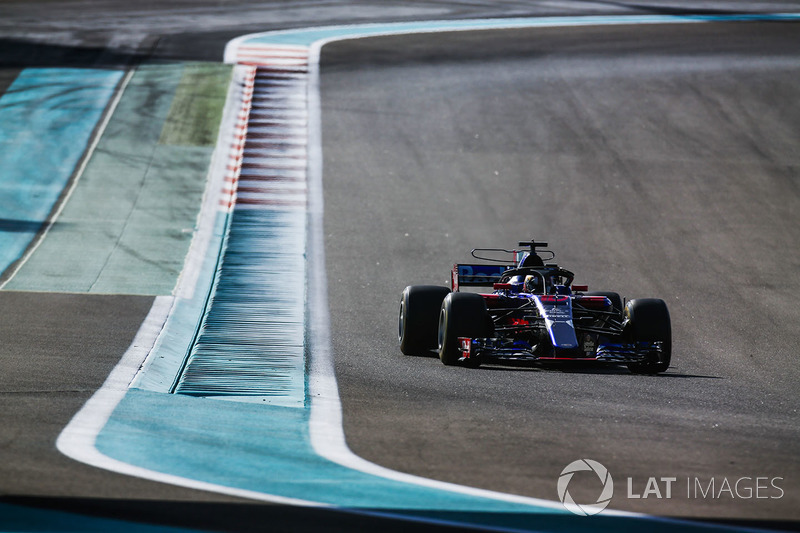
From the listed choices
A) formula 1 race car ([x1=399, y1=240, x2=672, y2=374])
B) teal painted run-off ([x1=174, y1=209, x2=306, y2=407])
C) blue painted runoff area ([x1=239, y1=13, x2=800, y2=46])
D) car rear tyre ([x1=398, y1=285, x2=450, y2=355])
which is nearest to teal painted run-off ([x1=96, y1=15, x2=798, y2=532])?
teal painted run-off ([x1=174, y1=209, x2=306, y2=407])

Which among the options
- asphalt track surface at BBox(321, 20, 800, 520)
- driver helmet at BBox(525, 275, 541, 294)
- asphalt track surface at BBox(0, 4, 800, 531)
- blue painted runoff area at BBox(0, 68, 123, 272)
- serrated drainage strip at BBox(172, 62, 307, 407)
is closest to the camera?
asphalt track surface at BBox(0, 4, 800, 531)

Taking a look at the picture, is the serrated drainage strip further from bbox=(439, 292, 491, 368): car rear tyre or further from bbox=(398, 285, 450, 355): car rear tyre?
bbox=(439, 292, 491, 368): car rear tyre

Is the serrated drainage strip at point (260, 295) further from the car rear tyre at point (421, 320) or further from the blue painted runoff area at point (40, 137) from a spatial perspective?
the blue painted runoff area at point (40, 137)

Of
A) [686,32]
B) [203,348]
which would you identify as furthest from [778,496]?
[686,32]

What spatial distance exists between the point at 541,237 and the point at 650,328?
24.3 feet

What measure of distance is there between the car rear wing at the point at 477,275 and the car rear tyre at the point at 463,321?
167 cm

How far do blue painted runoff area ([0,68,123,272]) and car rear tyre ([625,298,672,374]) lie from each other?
30.1ft

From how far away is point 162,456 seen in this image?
6.30 metres

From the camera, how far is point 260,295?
1422 cm

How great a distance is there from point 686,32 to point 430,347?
2200 cm

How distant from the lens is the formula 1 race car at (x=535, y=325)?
10523mm

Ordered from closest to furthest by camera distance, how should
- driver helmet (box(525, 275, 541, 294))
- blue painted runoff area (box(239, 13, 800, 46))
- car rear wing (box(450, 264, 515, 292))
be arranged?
driver helmet (box(525, 275, 541, 294)), car rear wing (box(450, 264, 515, 292)), blue painted runoff area (box(239, 13, 800, 46))

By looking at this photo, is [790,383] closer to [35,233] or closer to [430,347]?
[430,347]

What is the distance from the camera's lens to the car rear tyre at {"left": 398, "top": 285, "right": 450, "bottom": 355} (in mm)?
11500
